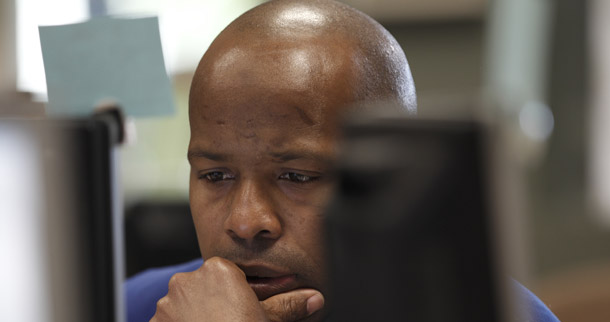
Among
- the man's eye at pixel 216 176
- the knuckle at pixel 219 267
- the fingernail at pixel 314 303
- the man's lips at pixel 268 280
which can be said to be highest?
the man's eye at pixel 216 176

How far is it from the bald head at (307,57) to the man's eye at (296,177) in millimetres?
71

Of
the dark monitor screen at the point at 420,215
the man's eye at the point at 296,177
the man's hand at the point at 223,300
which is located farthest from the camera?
the man's eye at the point at 296,177

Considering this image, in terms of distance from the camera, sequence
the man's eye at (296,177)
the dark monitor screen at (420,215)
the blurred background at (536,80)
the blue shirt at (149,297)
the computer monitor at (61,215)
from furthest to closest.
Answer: the blurred background at (536,80), the blue shirt at (149,297), the man's eye at (296,177), the computer monitor at (61,215), the dark monitor screen at (420,215)

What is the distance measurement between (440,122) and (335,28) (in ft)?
1.57

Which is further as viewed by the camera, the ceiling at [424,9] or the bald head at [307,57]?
the ceiling at [424,9]

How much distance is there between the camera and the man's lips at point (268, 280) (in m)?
0.71

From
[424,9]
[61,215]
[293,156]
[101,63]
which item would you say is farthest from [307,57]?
[424,9]

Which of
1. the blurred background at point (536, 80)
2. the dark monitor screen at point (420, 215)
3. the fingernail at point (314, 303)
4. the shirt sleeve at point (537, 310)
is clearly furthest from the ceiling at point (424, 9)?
the dark monitor screen at point (420, 215)

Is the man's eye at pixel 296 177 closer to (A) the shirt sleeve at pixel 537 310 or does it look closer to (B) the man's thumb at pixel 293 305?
(B) the man's thumb at pixel 293 305

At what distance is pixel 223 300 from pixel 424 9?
2.70 m

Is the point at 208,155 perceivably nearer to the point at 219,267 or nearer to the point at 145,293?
the point at 219,267

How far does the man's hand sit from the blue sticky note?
0.20m

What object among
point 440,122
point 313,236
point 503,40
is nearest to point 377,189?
point 440,122

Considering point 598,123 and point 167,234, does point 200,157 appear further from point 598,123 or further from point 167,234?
point 598,123
